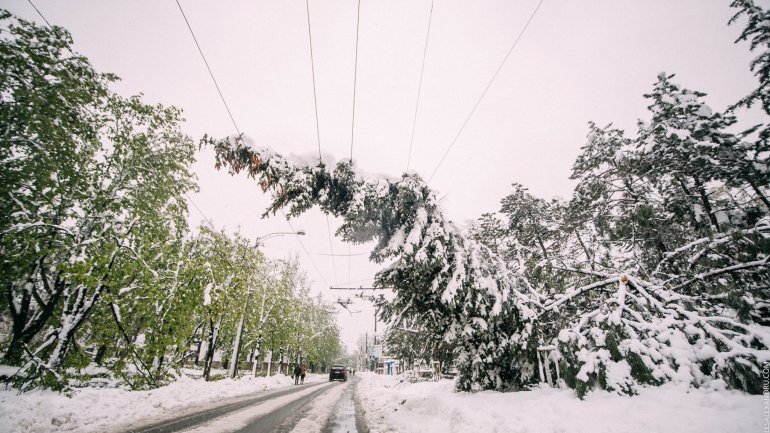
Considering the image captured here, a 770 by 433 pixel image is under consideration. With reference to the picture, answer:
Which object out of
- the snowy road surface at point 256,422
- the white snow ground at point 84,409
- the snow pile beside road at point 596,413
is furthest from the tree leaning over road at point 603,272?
the white snow ground at point 84,409

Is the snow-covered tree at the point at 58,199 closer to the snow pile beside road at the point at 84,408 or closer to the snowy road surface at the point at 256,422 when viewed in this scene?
the snow pile beside road at the point at 84,408

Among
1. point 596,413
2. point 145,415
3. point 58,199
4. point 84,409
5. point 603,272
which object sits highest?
point 58,199

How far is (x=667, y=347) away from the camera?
4.86 metres

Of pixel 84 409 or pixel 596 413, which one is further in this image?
pixel 84 409

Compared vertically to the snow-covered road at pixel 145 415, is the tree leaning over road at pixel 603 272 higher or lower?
higher

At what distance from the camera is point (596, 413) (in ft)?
14.1

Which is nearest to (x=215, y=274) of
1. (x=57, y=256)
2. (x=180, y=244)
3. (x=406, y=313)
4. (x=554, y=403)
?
(x=180, y=244)

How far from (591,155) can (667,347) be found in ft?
29.3

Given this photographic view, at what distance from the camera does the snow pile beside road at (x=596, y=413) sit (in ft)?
11.1

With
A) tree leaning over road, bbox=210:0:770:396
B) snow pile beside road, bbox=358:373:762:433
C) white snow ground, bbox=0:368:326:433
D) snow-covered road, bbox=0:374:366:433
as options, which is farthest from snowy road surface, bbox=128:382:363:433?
tree leaning over road, bbox=210:0:770:396

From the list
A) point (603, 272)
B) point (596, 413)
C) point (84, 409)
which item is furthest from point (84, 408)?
point (603, 272)

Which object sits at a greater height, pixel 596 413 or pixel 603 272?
pixel 603 272

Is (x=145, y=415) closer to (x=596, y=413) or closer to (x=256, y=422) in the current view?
(x=256, y=422)

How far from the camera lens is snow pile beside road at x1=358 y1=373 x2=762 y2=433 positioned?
338 cm
